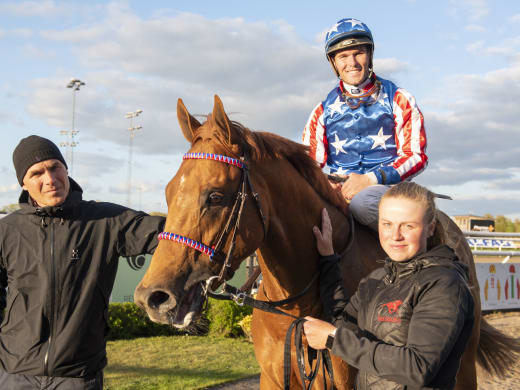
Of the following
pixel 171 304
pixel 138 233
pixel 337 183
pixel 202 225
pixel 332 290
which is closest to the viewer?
pixel 171 304

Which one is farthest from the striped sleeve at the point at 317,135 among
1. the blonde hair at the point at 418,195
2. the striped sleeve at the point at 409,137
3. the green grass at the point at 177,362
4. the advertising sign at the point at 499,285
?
the advertising sign at the point at 499,285

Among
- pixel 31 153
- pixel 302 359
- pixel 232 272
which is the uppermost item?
pixel 31 153

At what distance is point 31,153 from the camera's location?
2.67 meters

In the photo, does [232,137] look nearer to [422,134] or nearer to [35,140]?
[35,140]

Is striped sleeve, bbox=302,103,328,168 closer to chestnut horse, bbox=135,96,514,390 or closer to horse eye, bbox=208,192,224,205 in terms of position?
chestnut horse, bbox=135,96,514,390

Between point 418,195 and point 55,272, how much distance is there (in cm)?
187

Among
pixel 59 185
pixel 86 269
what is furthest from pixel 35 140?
pixel 86 269

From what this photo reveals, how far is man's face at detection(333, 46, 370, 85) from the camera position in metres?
3.34

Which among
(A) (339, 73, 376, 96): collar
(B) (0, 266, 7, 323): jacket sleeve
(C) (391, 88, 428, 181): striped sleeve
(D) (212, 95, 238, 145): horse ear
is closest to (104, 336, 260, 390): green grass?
(B) (0, 266, 7, 323): jacket sleeve

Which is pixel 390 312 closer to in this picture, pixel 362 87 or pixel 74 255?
pixel 74 255

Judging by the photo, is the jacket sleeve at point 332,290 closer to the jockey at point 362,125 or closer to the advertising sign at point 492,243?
the jockey at point 362,125

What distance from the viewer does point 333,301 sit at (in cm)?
246

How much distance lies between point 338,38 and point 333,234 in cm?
145

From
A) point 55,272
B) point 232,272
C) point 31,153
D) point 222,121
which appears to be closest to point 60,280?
point 55,272
